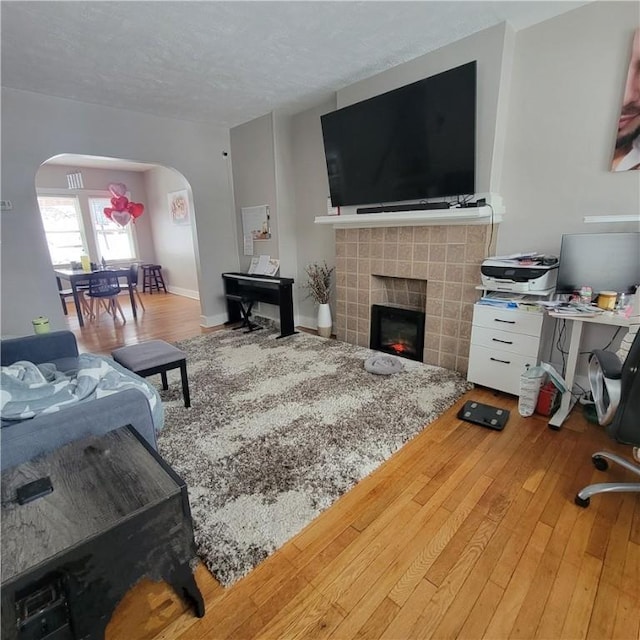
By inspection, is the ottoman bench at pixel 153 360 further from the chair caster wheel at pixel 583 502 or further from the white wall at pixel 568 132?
the white wall at pixel 568 132

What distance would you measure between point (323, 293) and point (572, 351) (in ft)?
8.25

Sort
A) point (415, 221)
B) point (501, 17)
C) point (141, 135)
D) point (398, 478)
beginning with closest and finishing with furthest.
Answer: point (398, 478) < point (501, 17) < point (415, 221) < point (141, 135)

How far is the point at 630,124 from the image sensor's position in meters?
2.18

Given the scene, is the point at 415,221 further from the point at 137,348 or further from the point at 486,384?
the point at 137,348

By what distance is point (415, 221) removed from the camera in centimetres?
304

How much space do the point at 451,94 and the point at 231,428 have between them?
288cm

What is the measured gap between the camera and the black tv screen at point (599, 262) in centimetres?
215

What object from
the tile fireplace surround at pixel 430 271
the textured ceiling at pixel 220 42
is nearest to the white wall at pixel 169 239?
the textured ceiling at pixel 220 42

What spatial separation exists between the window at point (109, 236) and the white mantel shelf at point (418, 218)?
5.68 metres

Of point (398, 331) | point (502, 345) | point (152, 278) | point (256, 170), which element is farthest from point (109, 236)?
point (502, 345)

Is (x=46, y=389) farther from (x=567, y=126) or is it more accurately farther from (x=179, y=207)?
(x=179, y=207)

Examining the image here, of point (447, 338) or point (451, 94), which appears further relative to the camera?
point (447, 338)

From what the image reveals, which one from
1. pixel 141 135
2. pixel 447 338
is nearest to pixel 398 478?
pixel 447 338

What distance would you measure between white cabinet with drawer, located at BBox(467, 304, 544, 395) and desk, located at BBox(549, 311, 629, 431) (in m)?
0.19
